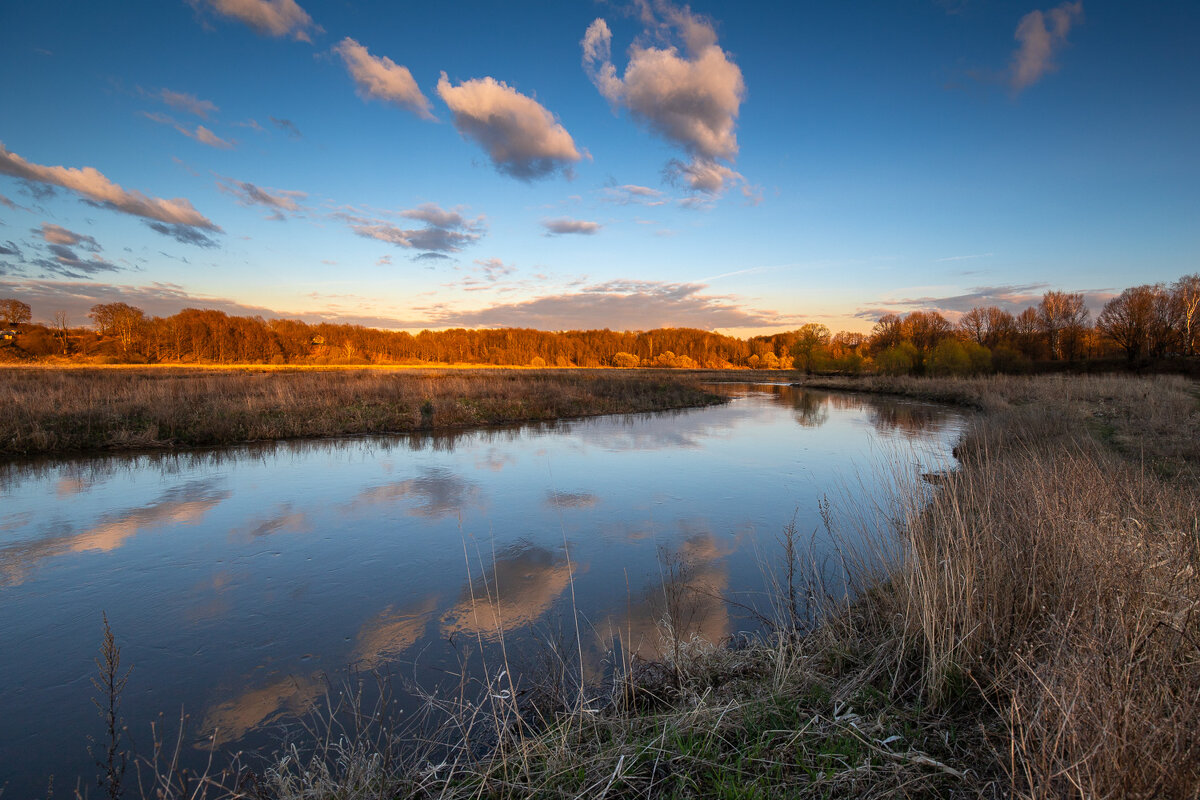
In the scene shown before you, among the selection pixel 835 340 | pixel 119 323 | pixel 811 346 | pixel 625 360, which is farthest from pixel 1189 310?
pixel 119 323

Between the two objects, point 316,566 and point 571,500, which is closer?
point 316,566

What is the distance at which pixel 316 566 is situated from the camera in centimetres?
514

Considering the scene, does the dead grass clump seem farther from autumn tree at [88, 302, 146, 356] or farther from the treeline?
autumn tree at [88, 302, 146, 356]

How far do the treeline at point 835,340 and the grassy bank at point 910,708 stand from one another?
48.0 metres

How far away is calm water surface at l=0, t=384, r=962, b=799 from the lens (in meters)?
3.18

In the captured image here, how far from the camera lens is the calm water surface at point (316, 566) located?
10.4ft

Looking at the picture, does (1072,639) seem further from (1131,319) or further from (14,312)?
(14,312)

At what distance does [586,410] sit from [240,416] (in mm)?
11945

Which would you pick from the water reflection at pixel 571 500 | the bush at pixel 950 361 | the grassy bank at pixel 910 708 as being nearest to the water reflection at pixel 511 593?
the grassy bank at pixel 910 708

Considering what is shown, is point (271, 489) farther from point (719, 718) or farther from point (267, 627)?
point (719, 718)

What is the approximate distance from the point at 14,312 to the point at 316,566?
253ft

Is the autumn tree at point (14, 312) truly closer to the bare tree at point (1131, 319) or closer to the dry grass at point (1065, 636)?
the dry grass at point (1065, 636)

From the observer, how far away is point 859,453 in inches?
486

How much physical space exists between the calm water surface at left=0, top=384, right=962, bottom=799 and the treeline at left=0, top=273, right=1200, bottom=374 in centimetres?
4574
